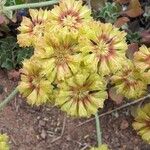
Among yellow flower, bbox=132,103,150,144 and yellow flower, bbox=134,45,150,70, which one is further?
yellow flower, bbox=132,103,150,144

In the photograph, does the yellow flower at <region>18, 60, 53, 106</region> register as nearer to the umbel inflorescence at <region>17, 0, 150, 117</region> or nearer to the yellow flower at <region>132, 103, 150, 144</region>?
the umbel inflorescence at <region>17, 0, 150, 117</region>

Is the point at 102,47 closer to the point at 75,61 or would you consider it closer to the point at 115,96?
the point at 75,61

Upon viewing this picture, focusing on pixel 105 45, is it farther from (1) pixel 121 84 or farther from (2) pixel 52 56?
(1) pixel 121 84

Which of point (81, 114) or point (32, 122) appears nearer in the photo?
point (81, 114)

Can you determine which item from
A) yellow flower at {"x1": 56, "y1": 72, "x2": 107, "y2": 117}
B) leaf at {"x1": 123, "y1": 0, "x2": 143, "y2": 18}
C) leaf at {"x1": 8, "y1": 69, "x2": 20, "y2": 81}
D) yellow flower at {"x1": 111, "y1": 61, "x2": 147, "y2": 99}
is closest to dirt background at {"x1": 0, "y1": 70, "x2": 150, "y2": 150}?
leaf at {"x1": 8, "y1": 69, "x2": 20, "y2": 81}

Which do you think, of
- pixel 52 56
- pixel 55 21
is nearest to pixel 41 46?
pixel 52 56

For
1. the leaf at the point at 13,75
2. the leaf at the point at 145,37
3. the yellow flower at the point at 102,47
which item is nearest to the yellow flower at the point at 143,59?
the yellow flower at the point at 102,47
